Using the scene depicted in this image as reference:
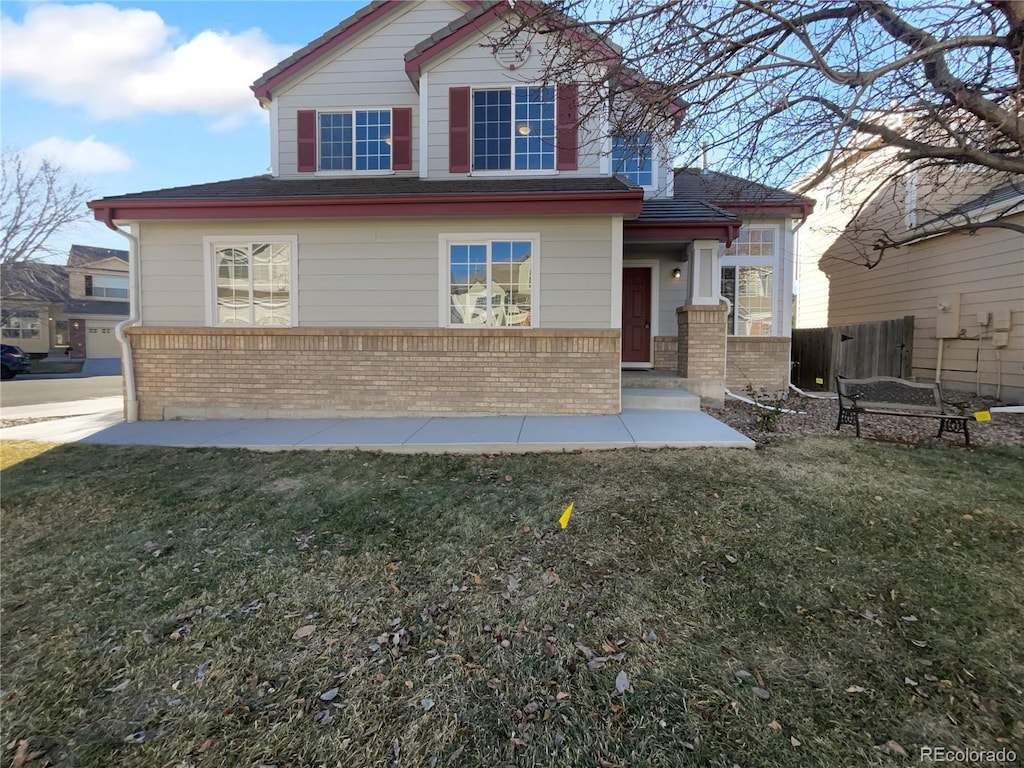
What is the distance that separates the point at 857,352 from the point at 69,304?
42485 mm

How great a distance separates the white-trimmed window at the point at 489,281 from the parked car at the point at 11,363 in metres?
23.8

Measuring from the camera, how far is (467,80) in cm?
896

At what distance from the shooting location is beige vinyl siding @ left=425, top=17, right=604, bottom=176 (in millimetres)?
8867

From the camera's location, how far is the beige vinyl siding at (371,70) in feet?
32.4

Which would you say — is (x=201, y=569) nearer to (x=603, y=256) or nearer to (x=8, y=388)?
(x=603, y=256)

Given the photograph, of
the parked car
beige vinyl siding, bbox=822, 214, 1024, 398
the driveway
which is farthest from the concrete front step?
the parked car

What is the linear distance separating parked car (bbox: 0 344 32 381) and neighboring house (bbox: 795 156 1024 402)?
29.0 m

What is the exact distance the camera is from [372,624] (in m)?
2.86

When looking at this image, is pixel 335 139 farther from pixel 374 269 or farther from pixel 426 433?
pixel 426 433

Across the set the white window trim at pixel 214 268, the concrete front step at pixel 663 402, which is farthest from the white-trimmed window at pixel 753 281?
the white window trim at pixel 214 268

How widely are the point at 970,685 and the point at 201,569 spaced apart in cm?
454

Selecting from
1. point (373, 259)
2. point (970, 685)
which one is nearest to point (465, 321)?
point (373, 259)

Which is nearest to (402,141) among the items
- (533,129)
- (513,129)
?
(513,129)

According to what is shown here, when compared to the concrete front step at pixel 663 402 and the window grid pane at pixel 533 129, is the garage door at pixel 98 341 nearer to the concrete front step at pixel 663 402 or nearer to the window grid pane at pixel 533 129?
the window grid pane at pixel 533 129
